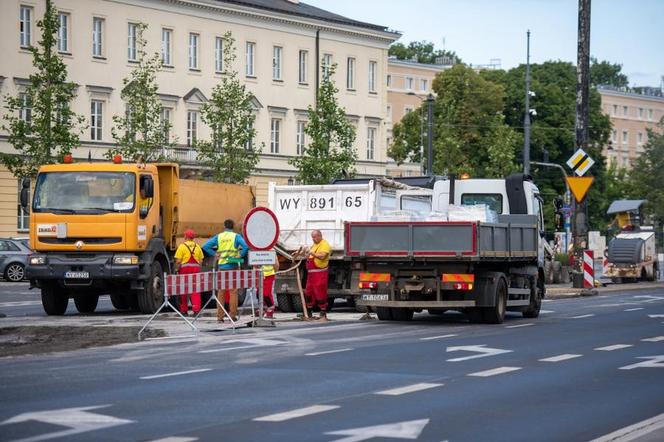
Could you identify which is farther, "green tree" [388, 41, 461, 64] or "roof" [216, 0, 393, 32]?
"green tree" [388, 41, 461, 64]

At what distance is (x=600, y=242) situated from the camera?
81.1 metres

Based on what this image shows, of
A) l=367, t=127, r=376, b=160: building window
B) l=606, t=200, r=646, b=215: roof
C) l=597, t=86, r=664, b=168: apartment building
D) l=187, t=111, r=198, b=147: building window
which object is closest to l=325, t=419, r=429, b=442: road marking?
l=606, t=200, r=646, b=215: roof

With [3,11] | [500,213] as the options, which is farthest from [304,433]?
[3,11]

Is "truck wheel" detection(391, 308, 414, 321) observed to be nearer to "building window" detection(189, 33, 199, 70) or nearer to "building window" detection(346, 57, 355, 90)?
"building window" detection(189, 33, 199, 70)

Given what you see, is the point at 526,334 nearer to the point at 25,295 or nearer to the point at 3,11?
the point at 25,295

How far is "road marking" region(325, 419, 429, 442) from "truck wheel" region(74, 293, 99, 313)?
20527 millimetres

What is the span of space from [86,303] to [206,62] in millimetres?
50190

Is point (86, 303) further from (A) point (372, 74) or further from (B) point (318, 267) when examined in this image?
(A) point (372, 74)

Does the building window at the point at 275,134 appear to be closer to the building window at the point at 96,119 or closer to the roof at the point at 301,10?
the roof at the point at 301,10

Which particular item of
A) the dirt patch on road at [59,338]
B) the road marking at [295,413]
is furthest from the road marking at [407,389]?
the dirt patch on road at [59,338]

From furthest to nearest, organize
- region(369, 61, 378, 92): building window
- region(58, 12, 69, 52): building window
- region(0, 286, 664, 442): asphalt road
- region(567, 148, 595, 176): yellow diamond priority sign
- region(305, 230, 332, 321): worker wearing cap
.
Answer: region(369, 61, 378, 92): building window → region(58, 12, 69, 52): building window → region(567, 148, 595, 176): yellow diamond priority sign → region(305, 230, 332, 321): worker wearing cap → region(0, 286, 664, 442): asphalt road

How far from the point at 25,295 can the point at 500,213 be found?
15920 mm

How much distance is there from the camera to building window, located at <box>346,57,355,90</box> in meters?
90.3

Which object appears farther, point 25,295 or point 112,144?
point 112,144
